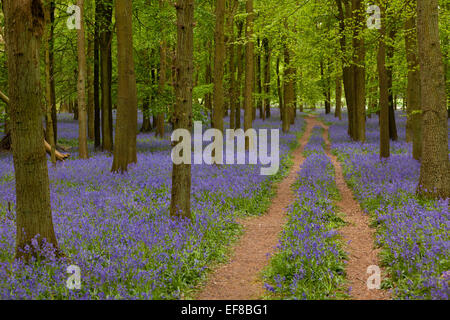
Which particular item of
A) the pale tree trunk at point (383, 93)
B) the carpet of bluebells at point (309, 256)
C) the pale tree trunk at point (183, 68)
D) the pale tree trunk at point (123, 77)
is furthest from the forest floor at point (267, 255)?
the pale tree trunk at point (123, 77)

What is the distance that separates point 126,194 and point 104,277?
541 cm

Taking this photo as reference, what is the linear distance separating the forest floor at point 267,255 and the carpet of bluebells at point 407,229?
0.33 meters

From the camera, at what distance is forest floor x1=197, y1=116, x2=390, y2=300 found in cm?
580

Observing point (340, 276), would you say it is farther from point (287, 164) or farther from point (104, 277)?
point (287, 164)

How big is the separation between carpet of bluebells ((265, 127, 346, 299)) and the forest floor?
21 cm

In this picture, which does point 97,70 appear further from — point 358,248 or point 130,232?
point 358,248

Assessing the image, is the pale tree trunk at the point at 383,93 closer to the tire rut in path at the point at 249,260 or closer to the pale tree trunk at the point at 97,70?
the tire rut in path at the point at 249,260

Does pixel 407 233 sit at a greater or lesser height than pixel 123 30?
lesser

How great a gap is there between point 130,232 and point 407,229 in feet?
17.8

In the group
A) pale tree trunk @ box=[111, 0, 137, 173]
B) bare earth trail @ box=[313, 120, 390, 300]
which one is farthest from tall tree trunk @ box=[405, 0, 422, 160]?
pale tree trunk @ box=[111, 0, 137, 173]

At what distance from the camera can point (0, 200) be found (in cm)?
1025

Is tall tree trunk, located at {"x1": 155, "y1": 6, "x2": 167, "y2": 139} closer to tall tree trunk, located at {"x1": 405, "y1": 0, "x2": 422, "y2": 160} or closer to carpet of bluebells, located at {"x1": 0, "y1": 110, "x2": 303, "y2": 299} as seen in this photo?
carpet of bluebells, located at {"x1": 0, "y1": 110, "x2": 303, "y2": 299}

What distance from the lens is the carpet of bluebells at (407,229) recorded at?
524 cm
